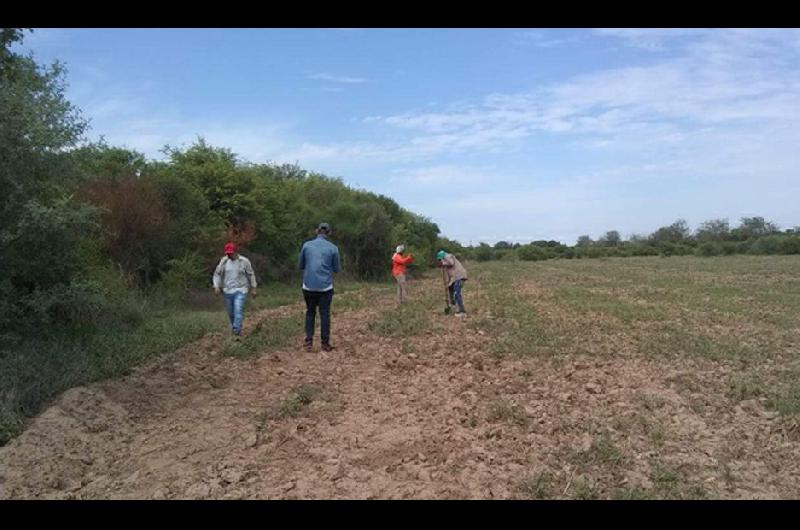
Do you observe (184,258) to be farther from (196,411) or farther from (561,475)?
(561,475)

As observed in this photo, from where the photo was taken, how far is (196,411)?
6.75 meters

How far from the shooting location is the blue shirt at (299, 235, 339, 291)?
31.3 feet

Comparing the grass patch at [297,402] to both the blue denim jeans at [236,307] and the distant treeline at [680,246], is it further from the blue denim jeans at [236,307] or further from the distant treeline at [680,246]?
the distant treeline at [680,246]

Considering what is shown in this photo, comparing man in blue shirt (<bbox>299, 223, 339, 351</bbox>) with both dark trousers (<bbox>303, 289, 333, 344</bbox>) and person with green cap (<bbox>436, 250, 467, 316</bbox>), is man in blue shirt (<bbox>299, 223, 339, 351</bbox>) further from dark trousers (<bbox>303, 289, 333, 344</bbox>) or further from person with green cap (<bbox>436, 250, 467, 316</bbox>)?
person with green cap (<bbox>436, 250, 467, 316</bbox>)

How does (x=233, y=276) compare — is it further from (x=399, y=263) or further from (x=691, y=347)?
(x=691, y=347)

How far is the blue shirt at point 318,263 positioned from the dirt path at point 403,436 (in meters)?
1.28

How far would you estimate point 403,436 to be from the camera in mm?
5863

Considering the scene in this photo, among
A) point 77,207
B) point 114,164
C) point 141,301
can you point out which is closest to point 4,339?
point 77,207

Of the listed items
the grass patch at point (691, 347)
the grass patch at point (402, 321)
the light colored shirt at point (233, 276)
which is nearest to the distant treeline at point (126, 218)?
the light colored shirt at point (233, 276)

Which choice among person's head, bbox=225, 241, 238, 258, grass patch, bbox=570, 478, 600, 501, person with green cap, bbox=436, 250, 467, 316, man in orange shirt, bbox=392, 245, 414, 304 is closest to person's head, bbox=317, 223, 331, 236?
person's head, bbox=225, 241, 238, 258

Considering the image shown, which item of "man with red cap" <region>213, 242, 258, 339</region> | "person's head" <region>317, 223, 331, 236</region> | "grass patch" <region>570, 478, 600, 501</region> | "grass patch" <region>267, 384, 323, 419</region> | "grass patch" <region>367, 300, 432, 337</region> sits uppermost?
"person's head" <region>317, 223, 331, 236</region>

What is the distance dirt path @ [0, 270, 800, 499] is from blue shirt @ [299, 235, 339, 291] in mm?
1283

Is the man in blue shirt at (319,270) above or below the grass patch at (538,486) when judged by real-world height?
above

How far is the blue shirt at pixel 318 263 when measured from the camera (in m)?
9.55
